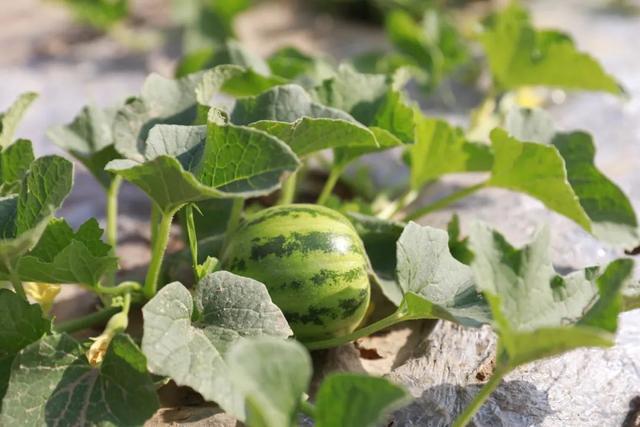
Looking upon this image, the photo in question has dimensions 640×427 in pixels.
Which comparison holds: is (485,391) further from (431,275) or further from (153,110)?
(153,110)

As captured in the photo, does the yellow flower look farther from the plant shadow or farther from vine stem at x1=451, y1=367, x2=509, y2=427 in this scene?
vine stem at x1=451, y1=367, x2=509, y2=427

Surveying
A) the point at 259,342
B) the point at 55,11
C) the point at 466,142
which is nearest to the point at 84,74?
the point at 55,11

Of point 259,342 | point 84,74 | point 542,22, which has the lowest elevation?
point 84,74

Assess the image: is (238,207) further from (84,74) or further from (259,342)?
(84,74)

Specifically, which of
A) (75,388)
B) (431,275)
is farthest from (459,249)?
(75,388)

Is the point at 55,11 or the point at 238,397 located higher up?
the point at 238,397

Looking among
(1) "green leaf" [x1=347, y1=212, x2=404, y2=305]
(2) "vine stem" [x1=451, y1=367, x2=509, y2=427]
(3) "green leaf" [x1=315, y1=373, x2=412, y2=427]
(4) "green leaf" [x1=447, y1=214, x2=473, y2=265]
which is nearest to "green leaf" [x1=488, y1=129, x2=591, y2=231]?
(4) "green leaf" [x1=447, y1=214, x2=473, y2=265]
